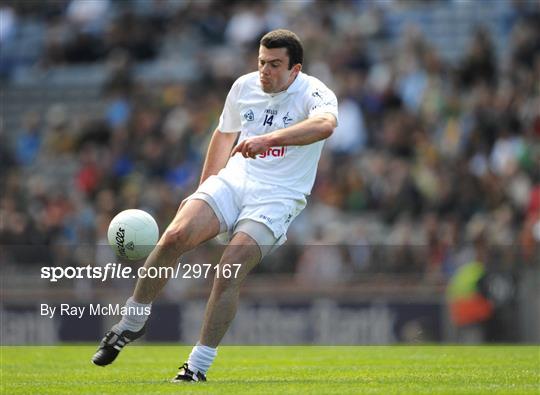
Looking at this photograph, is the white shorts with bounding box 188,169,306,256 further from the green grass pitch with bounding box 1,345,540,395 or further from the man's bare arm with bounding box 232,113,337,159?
the green grass pitch with bounding box 1,345,540,395

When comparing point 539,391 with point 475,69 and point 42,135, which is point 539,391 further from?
point 42,135

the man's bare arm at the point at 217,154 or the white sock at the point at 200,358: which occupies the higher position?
the man's bare arm at the point at 217,154

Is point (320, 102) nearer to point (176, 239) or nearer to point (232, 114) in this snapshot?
point (232, 114)

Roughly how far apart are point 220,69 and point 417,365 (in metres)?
14.5

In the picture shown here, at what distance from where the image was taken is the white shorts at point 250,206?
10047 mm

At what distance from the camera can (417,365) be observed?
460 inches

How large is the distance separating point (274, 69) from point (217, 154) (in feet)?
3.31

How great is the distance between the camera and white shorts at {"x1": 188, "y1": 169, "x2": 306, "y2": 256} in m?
10.0

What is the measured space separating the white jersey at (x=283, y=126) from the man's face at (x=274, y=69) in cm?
14

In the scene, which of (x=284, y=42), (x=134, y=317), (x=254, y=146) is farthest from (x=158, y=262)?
(x=284, y=42)

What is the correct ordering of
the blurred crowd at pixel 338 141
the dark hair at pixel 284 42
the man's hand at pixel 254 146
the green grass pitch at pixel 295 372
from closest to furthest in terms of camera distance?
the green grass pitch at pixel 295 372, the man's hand at pixel 254 146, the dark hair at pixel 284 42, the blurred crowd at pixel 338 141

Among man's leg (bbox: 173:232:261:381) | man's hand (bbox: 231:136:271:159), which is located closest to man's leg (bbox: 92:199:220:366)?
man's leg (bbox: 173:232:261:381)

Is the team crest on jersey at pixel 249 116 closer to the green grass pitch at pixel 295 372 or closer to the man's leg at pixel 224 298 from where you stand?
the man's leg at pixel 224 298

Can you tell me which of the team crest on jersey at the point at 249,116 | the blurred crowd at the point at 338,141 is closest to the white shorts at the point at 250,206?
the team crest on jersey at the point at 249,116
